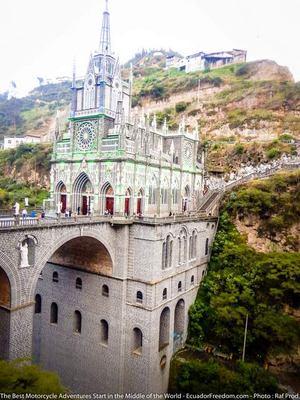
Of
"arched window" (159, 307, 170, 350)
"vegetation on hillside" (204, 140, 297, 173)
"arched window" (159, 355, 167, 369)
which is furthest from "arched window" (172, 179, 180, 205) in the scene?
"vegetation on hillside" (204, 140, 297, 173)

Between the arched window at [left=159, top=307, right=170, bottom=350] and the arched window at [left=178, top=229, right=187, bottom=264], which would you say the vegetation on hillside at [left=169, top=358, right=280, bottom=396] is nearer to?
the arched window at [left=159, top=307, right=170, bottom=350]

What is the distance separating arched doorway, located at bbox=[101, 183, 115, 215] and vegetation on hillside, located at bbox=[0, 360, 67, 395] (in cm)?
1498

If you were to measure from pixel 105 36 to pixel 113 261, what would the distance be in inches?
832

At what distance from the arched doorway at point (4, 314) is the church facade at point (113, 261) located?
6.60 meters

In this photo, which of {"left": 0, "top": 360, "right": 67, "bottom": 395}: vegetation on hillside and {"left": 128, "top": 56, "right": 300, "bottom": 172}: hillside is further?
{"left": 128, "top": 56, "right": 300, "bottom": 172}: hillside

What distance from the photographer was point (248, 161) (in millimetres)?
49469

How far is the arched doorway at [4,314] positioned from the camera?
57.6 feet

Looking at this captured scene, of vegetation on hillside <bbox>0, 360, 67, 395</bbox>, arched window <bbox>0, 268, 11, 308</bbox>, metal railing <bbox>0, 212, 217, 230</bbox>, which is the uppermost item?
metal railing <bbox>0, 212, 217, 230</bbox>

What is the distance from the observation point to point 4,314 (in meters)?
17.8

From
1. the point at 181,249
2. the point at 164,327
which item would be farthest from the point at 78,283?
the point at 181,249

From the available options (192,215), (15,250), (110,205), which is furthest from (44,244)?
(192,215)

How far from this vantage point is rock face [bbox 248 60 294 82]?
72.9 metres

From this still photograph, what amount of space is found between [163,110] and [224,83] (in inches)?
630

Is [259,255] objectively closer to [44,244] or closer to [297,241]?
[297,241]
